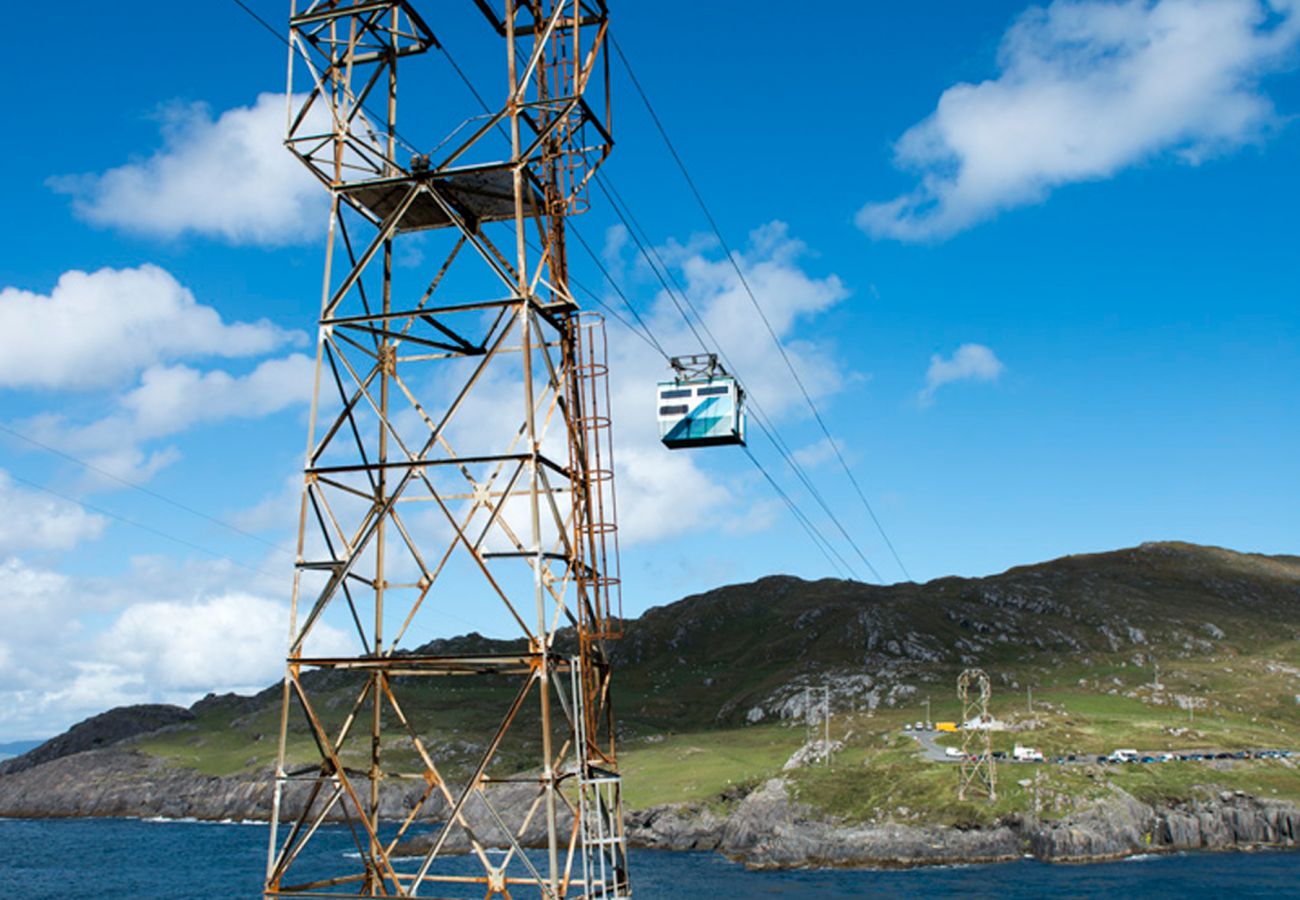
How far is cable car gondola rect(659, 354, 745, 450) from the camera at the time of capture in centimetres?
4641

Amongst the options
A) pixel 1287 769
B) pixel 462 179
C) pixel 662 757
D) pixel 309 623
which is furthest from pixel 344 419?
pixel 662 757

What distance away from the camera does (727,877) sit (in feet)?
364

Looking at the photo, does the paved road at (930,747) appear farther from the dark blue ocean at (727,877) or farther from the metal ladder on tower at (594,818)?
the metal ladder on tower at (594,818)

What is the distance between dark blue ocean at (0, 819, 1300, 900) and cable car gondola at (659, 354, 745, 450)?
65.1 metres

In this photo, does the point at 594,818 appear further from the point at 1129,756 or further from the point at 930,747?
the point at 930,747

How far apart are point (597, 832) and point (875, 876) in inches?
3395

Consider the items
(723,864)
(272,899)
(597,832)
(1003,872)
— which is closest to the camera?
(272,899)

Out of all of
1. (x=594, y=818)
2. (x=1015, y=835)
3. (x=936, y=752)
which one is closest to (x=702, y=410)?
(x=594, y=818)

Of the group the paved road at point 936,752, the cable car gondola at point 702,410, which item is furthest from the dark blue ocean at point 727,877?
the cable car gondola at point 702,410

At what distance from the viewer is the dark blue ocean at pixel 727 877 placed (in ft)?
321

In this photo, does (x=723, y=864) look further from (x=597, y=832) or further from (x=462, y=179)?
(x=462, y=179)

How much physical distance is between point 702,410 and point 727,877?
7786cm

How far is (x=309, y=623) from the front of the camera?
2886cm

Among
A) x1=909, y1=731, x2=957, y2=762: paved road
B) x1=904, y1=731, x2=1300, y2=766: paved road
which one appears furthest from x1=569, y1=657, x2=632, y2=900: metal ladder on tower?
x1=909, y1=731, x2=957, y2=762: paved road
